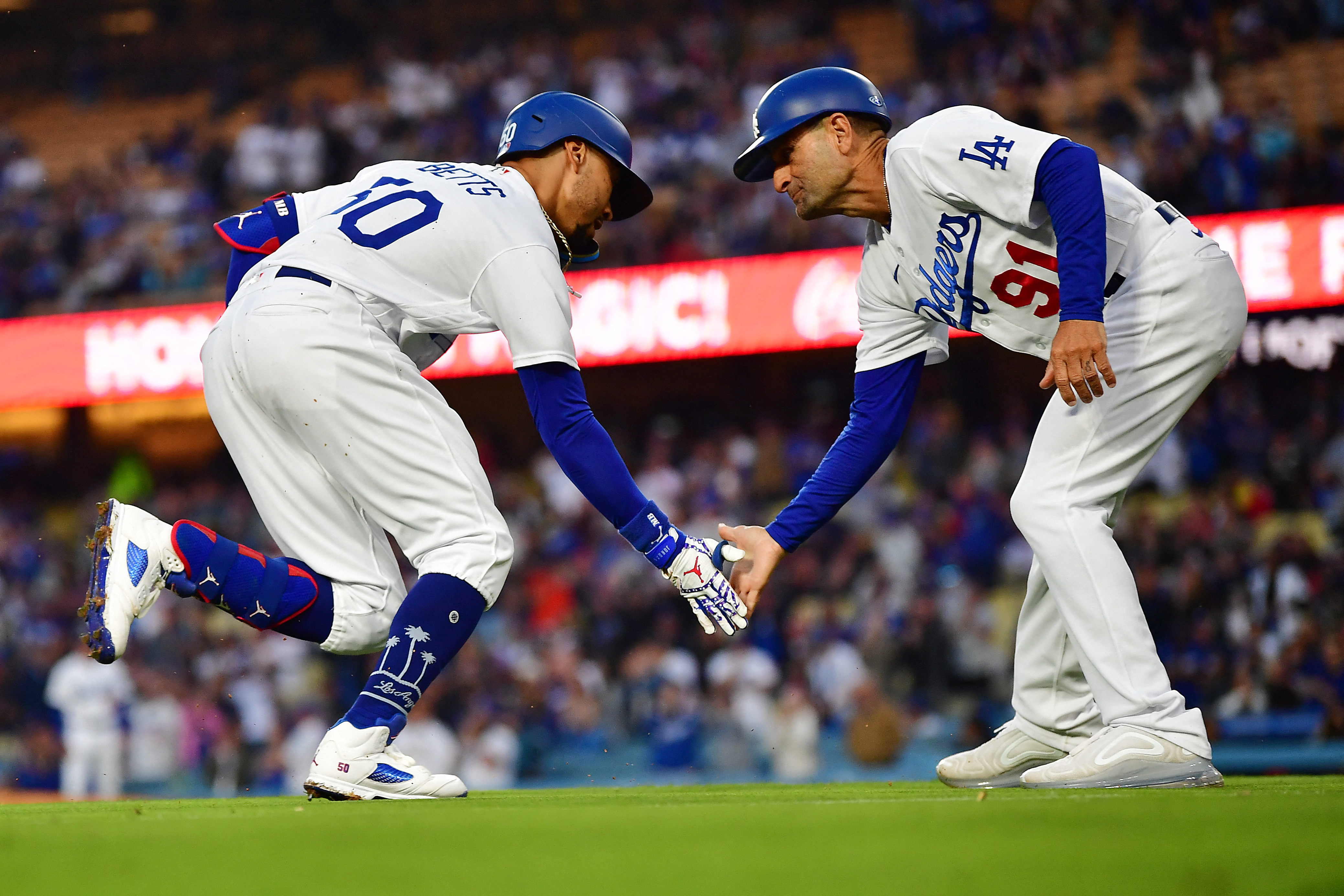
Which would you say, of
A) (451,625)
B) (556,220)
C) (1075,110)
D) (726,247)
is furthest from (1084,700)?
(1075,110)

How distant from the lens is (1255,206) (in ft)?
30.9

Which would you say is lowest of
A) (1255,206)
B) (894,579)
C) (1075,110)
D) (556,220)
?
(894,579)

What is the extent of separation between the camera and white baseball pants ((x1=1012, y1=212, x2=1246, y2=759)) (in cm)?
279

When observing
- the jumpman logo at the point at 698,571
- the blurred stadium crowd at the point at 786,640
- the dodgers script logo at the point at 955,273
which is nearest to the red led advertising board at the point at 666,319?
the blurred stadium crowd at the point at 786,640

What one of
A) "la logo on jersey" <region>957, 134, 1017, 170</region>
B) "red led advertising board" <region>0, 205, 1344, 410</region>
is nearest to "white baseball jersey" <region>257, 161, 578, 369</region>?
"la logo on jersey" <region>957, 134, 1017, 170</region>

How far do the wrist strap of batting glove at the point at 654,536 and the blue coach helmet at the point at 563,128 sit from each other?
874mm

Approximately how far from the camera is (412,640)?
2729 millimetres

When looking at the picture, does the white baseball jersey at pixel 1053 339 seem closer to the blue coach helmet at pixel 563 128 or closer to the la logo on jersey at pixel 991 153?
the la logo on jersey at pixel 991 153

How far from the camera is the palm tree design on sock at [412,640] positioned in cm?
271

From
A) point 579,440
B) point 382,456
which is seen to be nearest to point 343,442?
point 382,456

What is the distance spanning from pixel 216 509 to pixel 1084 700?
34.1ft

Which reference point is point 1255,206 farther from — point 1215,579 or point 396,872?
point 396,872

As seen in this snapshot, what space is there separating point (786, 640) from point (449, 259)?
262 inches

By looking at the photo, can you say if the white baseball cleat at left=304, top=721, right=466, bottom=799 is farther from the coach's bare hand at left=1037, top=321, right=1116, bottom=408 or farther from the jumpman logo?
the coach's bare hand at left=1037, top=321, right=1116, bottom=408
